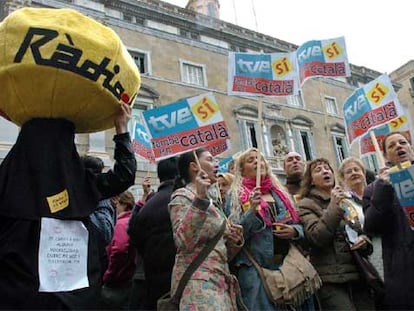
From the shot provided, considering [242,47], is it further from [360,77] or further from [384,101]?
[384,101]

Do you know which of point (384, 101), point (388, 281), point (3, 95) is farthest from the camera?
point (384, 101)

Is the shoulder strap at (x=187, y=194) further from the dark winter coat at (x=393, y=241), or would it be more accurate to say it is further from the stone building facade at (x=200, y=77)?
the stone building facade at (x=200, y=77)

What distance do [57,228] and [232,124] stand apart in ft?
52.6

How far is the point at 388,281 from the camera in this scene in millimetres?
2621

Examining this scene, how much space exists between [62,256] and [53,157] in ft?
1.60

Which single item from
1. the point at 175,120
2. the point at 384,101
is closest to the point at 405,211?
the point at 384,101

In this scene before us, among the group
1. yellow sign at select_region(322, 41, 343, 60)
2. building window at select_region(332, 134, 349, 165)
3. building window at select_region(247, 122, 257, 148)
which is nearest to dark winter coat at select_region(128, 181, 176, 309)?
yellow sign at select_region(322, 41, 343, 60)

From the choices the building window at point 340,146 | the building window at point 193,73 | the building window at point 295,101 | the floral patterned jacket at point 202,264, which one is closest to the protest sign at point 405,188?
the floral patterned jacket at point 202,264

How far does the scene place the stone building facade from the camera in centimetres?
1518

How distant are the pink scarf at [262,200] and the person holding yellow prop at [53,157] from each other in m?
1.10

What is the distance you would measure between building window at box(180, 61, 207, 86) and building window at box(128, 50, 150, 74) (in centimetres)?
161

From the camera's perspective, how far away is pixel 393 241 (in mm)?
2699

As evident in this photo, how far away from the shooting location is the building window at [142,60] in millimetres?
16078

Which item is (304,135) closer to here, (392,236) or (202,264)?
(392,236)
